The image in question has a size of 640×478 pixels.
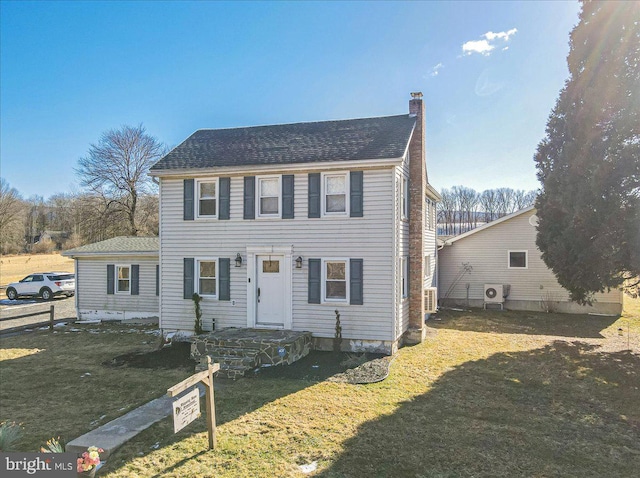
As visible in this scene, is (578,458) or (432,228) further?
(432,228)

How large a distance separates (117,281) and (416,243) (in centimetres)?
1244

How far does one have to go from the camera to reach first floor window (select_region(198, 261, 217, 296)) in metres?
12.2

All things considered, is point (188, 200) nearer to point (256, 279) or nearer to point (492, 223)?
point (256, 279)

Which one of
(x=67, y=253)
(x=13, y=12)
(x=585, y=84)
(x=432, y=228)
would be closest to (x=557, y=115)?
(x=585, y=84)

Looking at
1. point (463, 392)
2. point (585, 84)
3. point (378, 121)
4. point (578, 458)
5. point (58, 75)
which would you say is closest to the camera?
point (578, 458)

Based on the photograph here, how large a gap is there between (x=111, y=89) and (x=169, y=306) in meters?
9.37

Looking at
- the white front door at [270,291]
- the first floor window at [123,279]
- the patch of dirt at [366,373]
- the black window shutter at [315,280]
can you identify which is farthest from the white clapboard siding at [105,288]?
the patch of dirt at [366,373]

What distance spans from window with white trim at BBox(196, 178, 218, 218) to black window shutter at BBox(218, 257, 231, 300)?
1563mm

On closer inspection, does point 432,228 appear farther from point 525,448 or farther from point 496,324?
point 525,448

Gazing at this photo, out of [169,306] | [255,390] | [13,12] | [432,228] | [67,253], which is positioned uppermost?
[13,12]

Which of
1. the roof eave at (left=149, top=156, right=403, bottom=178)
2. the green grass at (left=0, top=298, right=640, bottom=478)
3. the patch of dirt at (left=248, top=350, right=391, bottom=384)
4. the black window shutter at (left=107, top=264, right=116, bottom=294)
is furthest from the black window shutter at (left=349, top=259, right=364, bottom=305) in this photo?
the black window shutter at (left=107, top=264, right=116, bottom=294)

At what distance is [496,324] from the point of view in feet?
50.0

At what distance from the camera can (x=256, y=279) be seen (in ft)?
38.6

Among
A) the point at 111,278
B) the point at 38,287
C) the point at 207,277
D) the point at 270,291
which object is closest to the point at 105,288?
the point at 111,278
